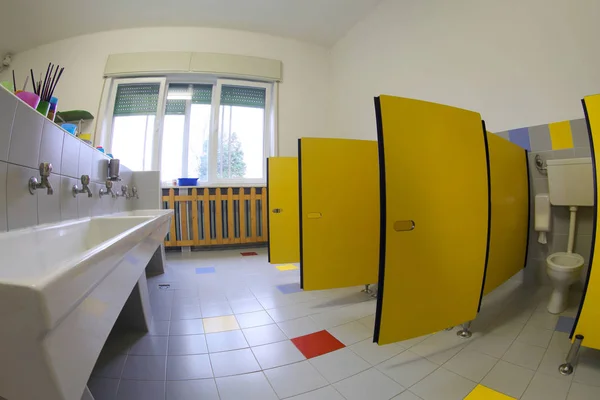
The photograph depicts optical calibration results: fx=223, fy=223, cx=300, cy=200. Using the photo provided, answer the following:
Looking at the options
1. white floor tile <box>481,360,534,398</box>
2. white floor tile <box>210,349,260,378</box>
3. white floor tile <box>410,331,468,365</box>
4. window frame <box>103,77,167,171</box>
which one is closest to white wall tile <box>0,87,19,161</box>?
white floor tile <box>210,349,260,378</box>

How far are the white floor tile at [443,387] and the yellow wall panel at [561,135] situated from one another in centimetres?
179

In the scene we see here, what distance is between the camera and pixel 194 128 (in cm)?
343

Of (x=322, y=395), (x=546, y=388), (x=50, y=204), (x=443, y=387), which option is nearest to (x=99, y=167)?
(x=50, y=204)

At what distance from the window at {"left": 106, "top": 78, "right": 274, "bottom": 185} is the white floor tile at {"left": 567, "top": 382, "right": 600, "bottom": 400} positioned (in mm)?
3355

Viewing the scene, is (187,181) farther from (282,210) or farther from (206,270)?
(282,210)

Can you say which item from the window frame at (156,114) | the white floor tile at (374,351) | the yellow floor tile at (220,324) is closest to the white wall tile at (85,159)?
the yellow floor tile at (220,324)

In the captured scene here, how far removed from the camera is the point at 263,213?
134 inches

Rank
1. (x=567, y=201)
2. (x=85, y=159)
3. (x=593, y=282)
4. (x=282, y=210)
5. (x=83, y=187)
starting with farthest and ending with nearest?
(x=282, y=210)
(x=567, y=201)
(x=85, y=159)
(x=83, y=187)
(x=593, y=282)

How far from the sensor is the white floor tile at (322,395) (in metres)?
0.84

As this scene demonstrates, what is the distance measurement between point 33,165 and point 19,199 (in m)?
0.16

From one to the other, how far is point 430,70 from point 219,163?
2896mm

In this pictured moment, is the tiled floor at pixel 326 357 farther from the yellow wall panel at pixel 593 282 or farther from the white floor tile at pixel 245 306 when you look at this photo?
the yellow wall panel at pixel 593 282

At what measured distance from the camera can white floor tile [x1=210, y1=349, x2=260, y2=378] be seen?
0.97m

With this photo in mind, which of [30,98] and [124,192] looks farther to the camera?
[124,192]
